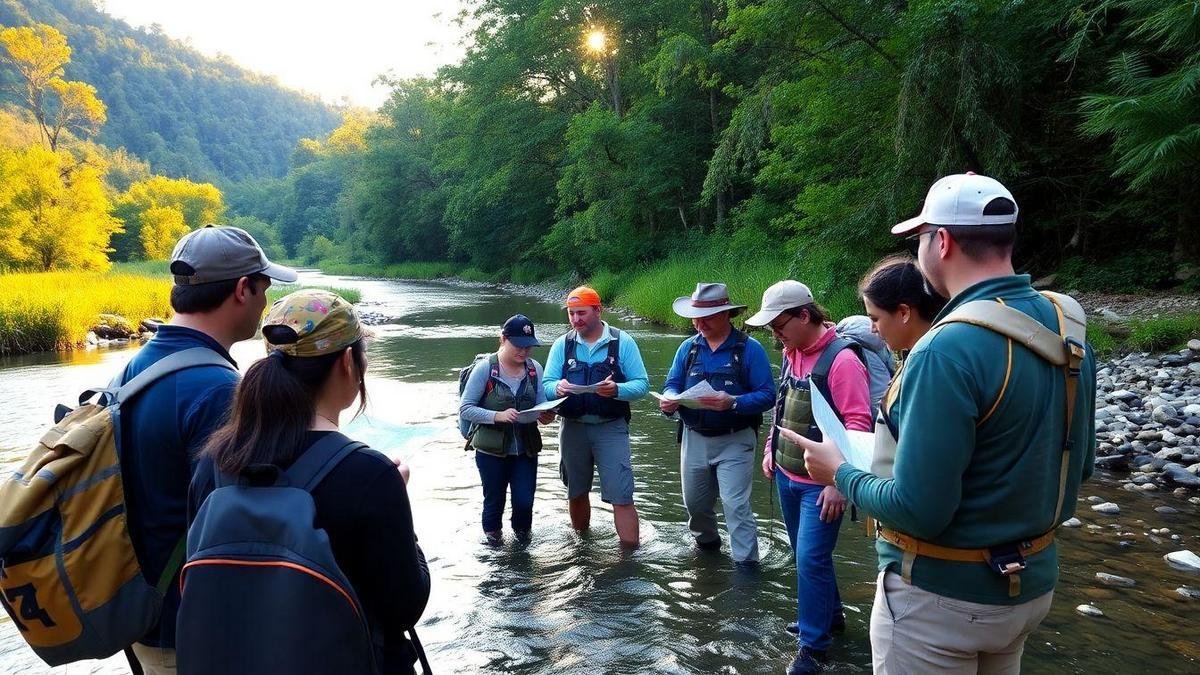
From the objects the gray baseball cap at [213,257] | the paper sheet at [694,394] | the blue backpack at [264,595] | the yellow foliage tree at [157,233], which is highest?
the yellow foliage tree at [157,233]

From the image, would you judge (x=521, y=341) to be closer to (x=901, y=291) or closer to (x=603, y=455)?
(x=603, y=455)

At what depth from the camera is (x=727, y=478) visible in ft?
17.8

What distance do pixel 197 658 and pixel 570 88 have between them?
42.3 meters

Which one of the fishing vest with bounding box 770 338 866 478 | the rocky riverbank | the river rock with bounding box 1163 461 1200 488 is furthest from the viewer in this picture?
the rocky riverbank

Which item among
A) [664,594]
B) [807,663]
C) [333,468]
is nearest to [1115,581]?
[807,663]

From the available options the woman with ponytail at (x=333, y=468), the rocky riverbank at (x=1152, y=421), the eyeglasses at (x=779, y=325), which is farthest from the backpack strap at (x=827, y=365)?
the rocky riverbank at (x=1152, y=421)

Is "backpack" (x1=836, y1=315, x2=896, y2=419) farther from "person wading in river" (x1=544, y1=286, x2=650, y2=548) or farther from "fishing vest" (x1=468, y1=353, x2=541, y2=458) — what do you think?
"fishing vest" (x1=468, y1=353, x2=541, y2=458)

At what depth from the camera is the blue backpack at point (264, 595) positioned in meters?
1.59

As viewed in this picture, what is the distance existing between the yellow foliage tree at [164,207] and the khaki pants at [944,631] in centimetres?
7364

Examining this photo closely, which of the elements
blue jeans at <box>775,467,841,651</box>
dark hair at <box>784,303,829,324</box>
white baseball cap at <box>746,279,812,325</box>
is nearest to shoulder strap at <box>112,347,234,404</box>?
white baseball cap at <box>746,279,812,325</box>

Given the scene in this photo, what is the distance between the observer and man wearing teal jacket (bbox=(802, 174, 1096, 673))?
2078 mm

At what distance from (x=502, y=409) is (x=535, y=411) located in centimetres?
45

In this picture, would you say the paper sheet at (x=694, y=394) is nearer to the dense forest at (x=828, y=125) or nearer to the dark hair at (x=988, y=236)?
the dark hair at (x=988, y=236)

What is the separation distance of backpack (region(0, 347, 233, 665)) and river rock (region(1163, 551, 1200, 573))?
253 inches
